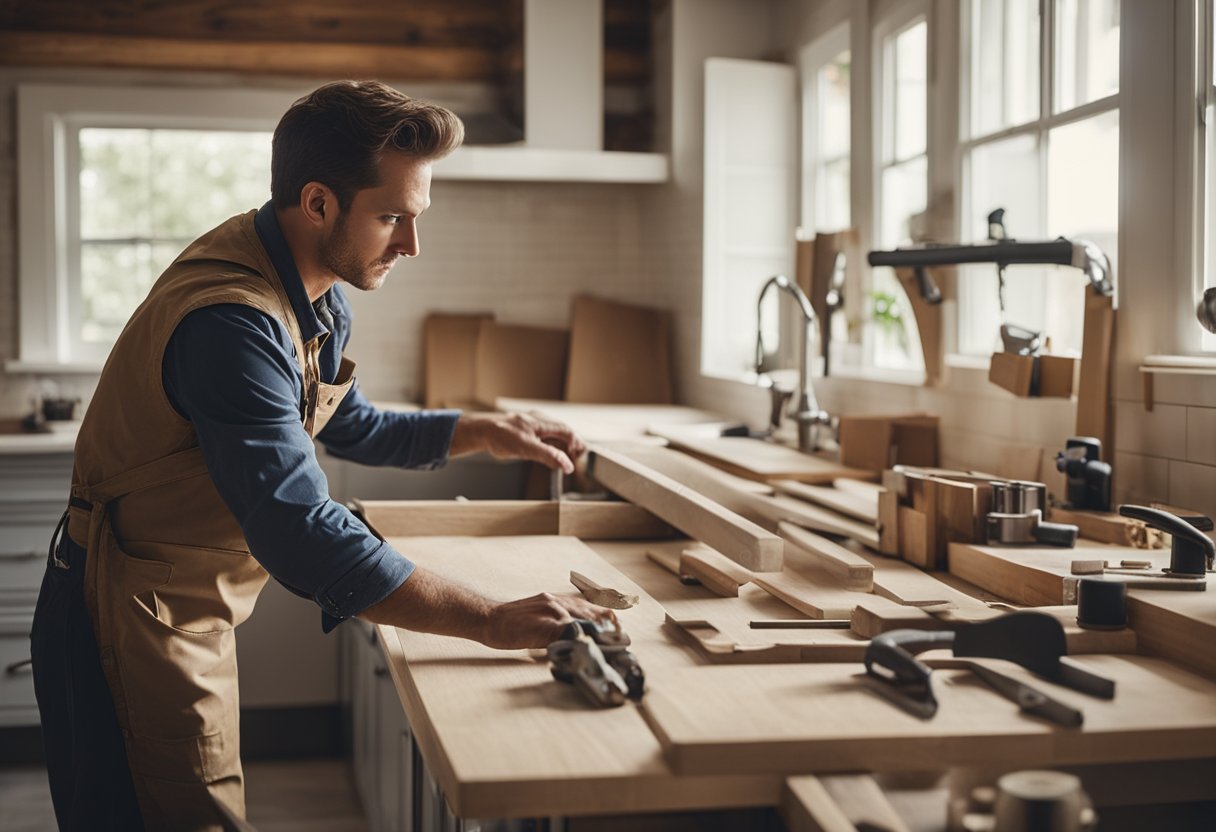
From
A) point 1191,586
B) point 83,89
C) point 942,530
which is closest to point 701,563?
point 942,530

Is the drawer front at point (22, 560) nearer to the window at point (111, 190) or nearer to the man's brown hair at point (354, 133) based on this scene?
the window at point (111, 190)

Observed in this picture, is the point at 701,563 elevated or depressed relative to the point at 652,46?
depressed

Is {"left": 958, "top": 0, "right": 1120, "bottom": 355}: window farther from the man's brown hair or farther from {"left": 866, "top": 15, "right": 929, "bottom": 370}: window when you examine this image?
the man's brown hair

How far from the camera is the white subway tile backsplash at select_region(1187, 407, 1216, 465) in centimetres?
233

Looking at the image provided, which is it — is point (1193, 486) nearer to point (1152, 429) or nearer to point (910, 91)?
point (1152, 429)

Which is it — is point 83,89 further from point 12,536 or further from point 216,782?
point 216,782

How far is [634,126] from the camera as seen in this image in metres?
5.79

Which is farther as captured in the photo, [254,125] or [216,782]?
[254,125]

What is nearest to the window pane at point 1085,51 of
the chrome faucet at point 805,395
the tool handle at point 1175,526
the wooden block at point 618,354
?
the chrome faucet at point 805,395

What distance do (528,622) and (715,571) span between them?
60 centimetres

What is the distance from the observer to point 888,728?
1387 millimetres

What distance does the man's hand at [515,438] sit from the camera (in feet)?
8.99

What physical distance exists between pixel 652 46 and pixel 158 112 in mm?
2199

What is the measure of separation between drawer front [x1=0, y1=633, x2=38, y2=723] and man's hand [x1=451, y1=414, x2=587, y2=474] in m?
2.70
